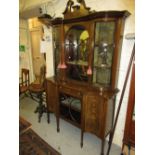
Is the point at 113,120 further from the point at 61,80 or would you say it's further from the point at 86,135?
the point at 61,80

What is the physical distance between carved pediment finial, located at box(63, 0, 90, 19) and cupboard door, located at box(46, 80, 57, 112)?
3.71 feet

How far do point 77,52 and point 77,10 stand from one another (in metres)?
0.61

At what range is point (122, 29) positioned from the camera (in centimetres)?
166

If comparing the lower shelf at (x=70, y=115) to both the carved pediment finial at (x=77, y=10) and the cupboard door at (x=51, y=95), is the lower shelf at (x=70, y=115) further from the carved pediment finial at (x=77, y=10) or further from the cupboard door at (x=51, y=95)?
the carved pediment finial at (x=77, y=10)

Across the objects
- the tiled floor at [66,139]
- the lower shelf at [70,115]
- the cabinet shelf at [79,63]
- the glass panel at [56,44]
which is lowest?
the tiled floor at [66,139]

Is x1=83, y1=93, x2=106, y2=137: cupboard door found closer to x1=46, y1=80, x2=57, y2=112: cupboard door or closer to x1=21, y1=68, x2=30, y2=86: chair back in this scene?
x1=46, y1=80, x2=57, y2=112: cupboard door

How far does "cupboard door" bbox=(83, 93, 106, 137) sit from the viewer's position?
1739mm

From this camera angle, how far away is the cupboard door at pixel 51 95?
2345mm

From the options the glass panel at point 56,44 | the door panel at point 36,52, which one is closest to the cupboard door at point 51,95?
the glass panel at point 56,44

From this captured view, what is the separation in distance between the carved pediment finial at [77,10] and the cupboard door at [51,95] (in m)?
1.13

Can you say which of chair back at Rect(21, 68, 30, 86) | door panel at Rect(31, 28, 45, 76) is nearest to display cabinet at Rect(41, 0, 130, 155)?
chair back at Rect(21, 68, 30, 86)

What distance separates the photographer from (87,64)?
6.53ft

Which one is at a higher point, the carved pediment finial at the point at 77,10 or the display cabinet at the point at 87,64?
the carved pediment finial at the point at 77,10
